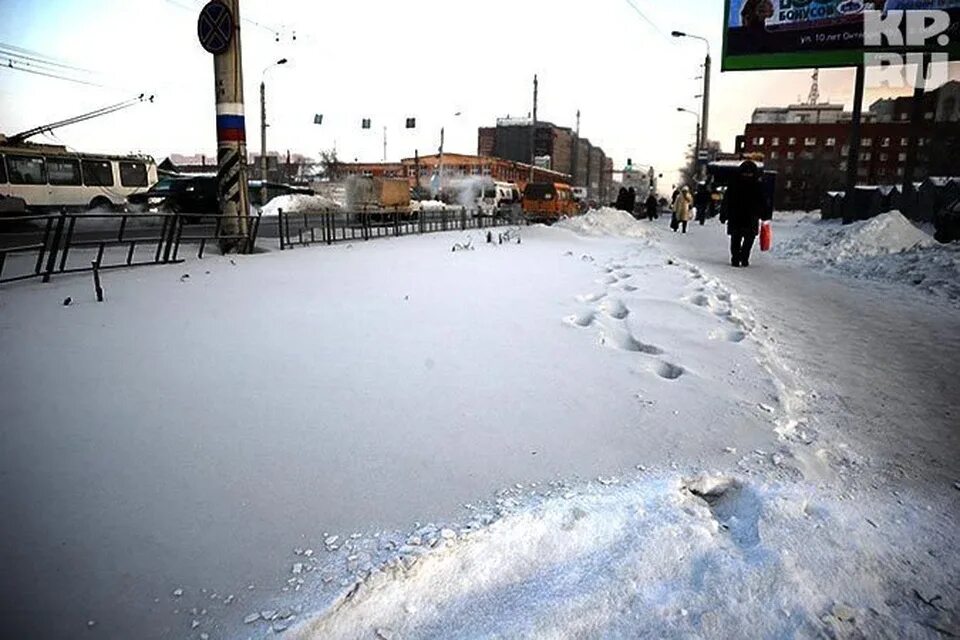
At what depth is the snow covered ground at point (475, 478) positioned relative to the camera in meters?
1.56

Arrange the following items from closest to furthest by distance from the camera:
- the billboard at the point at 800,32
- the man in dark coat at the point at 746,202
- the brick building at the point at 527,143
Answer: the man in dark coat at the point at 746,202
the billboard at the point at 800,32
the brick building at the point at 527,143

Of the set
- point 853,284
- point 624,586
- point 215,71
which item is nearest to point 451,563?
point 624,586

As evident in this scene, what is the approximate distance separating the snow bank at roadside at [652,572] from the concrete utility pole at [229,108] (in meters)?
10.0

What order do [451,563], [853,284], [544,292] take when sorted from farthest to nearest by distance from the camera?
[853,284] → [544,292] → [451,563]

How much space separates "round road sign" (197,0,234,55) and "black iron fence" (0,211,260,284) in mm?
3041

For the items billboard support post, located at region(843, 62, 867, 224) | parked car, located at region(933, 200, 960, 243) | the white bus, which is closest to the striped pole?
the white bus

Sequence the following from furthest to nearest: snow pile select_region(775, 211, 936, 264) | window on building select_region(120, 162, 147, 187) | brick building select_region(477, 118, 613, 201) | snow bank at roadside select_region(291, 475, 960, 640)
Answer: brick building select_region(477, 118, 613, 201)
window on building select_region(120, 162, 147, 187)
snow pile select_region(775, 211, 936, 264)
snow bank at roadside select_region(291, 475, 960, 640)

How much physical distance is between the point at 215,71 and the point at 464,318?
27.7 feet

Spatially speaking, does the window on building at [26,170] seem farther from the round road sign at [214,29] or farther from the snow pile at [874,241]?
the snow pile at [874,241]

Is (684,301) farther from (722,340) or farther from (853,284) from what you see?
(853,284)

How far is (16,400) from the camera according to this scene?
2.90m

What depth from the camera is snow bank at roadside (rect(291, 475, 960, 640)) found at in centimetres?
150

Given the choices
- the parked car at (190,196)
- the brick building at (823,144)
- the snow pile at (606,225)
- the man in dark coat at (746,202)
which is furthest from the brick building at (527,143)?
the man in dark coat at (746,202)

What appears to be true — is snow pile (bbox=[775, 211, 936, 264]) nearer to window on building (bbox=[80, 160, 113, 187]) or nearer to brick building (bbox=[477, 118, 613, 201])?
window on building (bbox=[80, 160, 113, 187])
